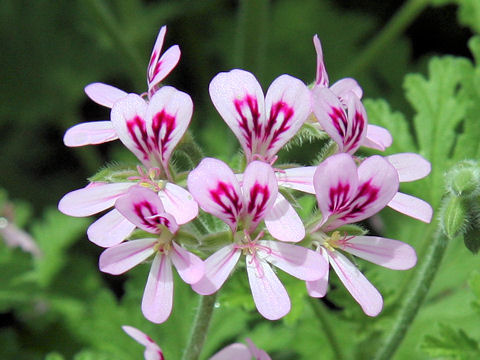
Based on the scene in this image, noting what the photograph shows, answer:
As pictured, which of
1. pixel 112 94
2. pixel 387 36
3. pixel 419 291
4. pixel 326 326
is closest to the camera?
pixel 112 94

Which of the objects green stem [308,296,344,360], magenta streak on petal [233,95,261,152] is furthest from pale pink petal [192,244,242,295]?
green stem [308,296,344,360]

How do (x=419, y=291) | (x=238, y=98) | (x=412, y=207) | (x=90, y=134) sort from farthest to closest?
1. (x=419, y=291)
2. (x=90, y=134)
3. (x=412, y=207)
4. (x=238, y=98)

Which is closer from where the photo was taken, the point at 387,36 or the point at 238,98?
the point at 238,98

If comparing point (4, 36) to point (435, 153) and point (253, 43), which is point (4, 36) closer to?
point (253, 43)

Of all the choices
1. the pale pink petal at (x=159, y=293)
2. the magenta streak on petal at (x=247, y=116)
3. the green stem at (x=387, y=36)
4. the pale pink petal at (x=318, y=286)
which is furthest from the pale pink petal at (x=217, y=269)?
the green stem at (x=387, y=36)

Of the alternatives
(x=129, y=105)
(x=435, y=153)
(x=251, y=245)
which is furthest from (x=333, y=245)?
(x=435, y=153)

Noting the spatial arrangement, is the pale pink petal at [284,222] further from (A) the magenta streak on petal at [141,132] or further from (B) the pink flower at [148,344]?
(B) the pink flower at [148,344]

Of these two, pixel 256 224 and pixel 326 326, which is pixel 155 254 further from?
pixel 326 326

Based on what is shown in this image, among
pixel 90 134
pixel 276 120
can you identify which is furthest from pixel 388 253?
pixel 90 134
